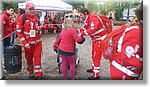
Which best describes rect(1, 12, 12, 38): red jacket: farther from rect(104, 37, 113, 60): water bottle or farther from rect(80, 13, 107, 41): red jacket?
rect(104, 37, 113, 60): water bottle

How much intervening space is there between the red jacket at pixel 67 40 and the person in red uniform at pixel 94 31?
69mm

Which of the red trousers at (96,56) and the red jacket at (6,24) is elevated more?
the red jacket at (6,24)

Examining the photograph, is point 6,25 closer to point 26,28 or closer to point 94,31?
point 26,28

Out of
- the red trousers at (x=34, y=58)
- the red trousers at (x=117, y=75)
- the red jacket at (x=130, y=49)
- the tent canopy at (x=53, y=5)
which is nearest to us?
the red jacket at (x=130, y=49)

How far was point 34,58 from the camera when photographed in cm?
286

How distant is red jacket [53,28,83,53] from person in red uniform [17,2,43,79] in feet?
0.62

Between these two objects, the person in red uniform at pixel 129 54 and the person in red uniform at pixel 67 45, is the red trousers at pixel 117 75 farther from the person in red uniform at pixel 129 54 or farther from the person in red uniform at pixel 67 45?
the person in red uniform at pixel 67 45

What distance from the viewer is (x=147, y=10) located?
262cm

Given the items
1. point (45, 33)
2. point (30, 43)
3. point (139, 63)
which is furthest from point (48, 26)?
point (139, 63)

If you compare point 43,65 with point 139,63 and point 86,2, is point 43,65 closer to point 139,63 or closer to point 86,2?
point 86,2

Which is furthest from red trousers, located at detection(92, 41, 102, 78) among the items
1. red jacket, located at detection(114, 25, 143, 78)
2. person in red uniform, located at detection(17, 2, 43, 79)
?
person in red uniform, located at detection(17, 2, 43, 79)

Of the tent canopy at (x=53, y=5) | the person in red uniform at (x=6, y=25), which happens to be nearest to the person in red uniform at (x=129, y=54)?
the tent canopy at (x=53, y=5)

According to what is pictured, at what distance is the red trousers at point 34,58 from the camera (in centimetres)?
282

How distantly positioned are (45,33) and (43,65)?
0.33 meters
